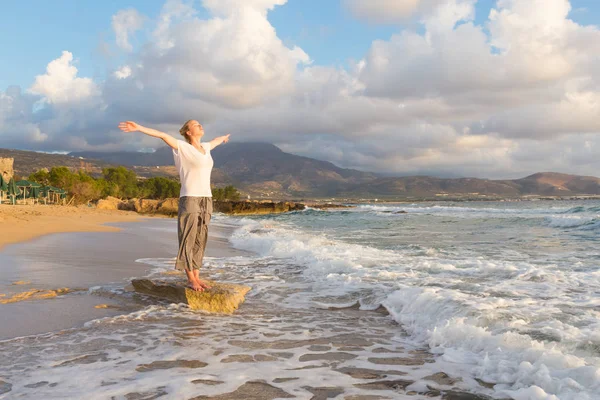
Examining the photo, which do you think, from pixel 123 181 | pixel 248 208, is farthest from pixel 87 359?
pixel 123 181

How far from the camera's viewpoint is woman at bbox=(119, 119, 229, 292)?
219 inches

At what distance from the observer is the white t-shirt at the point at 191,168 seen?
5527mm

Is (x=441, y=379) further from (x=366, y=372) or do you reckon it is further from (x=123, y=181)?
(x=123, y=181)

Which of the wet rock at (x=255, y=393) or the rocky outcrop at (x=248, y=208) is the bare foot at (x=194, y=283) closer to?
the wet rock at (x=255, y=393)

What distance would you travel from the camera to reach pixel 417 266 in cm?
930

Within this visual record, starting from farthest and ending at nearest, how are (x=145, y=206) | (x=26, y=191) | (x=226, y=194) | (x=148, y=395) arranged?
(x=226, y=194)
(x=26, y=191)
(x=145, y=206)
(x=148, y=395)

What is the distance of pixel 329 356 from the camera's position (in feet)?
13.3

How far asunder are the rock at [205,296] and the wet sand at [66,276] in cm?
54

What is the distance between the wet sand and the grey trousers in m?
0.96

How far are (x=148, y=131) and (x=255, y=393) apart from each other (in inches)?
134

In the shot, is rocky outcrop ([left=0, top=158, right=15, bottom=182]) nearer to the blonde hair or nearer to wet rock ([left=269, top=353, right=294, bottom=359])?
the blonde hair

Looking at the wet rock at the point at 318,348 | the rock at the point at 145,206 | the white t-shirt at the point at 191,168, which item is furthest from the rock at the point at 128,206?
the wet rock at the point at 318,348

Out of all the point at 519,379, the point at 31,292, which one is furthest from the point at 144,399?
the point at 31,292

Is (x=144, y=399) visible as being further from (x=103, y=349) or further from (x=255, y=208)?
(x=255, y=208)
